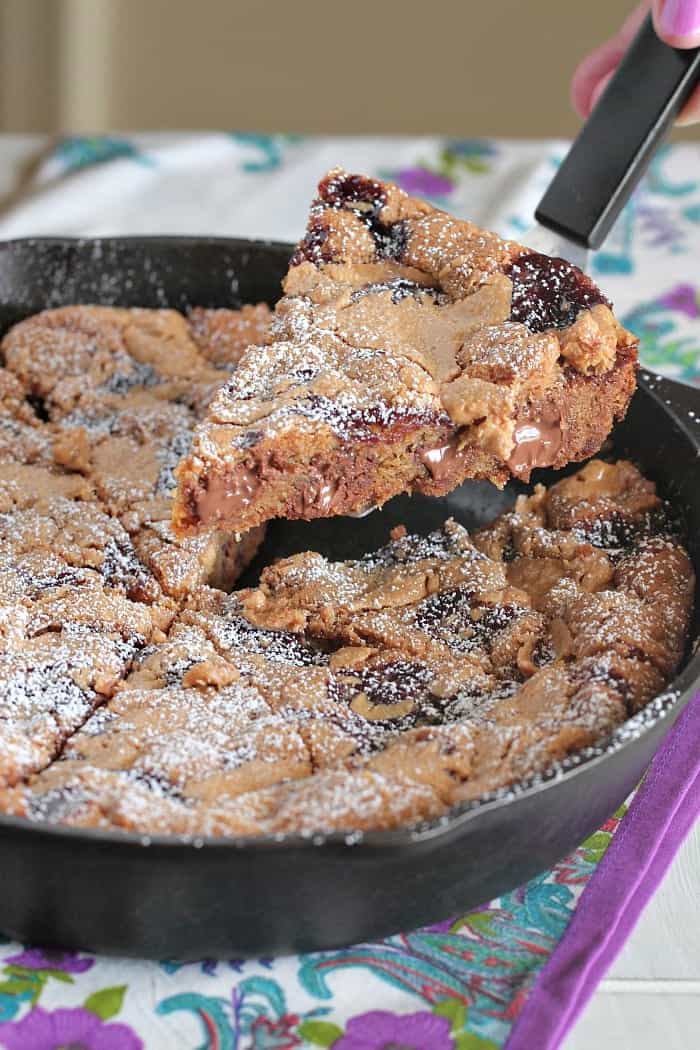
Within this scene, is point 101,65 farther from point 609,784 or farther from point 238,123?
point 609,784

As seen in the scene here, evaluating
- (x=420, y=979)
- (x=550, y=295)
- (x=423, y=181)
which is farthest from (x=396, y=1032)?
(x=423, y=181)

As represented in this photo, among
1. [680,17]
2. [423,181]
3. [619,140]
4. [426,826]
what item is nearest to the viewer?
[426,826]

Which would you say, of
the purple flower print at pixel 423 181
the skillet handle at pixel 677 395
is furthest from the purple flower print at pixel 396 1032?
the purple flower print at pixel 423 181

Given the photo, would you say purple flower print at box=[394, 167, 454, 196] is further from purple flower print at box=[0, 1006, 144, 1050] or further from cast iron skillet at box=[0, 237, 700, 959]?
purple flower print at box=[0, 1006, 144, 1050]

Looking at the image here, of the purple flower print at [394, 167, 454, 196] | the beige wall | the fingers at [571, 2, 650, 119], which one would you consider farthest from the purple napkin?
the beige wall

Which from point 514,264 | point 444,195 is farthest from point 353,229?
point 444,195

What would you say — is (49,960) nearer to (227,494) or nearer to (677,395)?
(227,494)
